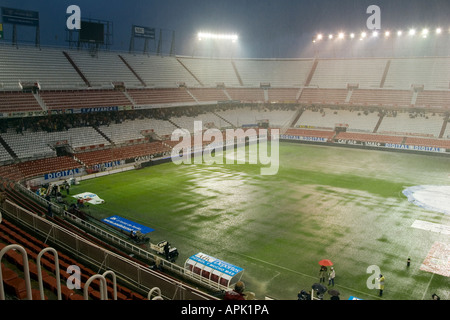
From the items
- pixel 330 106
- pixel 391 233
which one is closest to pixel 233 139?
pixel 330 106

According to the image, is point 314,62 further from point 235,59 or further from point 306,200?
point 306,200

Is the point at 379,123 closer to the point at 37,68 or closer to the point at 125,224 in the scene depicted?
the point at 125,224

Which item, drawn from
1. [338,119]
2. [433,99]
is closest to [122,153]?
[338,119]

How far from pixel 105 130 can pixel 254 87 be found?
119 ft

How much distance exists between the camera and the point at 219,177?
127ft

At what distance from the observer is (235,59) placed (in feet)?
270

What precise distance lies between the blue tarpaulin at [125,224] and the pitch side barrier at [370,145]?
4382 centimetres

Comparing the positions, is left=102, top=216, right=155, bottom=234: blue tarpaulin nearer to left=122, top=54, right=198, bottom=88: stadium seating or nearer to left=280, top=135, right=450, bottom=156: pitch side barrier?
left=122, top=54, right=198, bottom=88: stadium seating

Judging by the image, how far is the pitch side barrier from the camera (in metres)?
52.2

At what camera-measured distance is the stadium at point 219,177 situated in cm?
1681

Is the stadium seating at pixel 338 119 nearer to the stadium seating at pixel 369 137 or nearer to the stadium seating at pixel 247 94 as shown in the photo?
the stadium seating at pixel 369 137

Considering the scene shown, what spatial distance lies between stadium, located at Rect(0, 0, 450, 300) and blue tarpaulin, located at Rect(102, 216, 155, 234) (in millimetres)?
191

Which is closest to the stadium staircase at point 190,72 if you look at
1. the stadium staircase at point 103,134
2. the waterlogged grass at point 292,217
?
the stadium staircase at point 103,134

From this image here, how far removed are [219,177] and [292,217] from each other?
43.7ft
